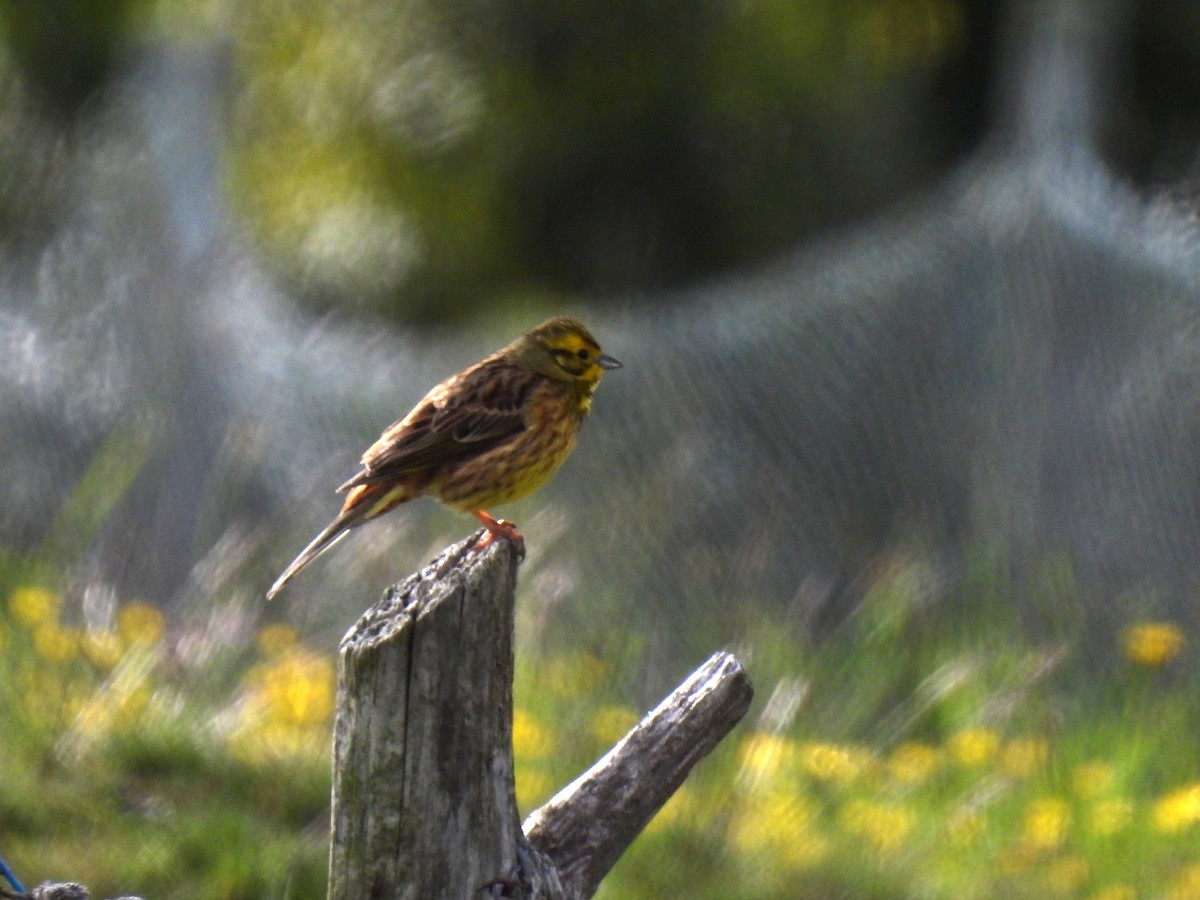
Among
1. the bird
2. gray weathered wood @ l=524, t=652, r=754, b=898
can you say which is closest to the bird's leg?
the bird

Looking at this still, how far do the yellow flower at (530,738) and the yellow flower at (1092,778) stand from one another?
135 cm

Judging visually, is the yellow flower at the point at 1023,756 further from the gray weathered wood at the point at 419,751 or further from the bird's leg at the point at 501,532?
the gray weathered wood at the point at 419,751

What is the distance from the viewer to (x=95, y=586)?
559cm

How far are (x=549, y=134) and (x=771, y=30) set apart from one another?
3.44 ft

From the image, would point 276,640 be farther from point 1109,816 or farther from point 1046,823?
point 1109,816

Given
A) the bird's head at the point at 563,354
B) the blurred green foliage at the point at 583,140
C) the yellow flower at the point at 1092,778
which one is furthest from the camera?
the blurred green foliage at the point at 583,140

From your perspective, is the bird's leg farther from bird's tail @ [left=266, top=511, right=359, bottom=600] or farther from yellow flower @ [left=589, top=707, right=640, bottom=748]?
yellow flower @ [left=589, top=707, right=640, bottom=748]

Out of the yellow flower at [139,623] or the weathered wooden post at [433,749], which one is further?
the yellow flower at [139,623]

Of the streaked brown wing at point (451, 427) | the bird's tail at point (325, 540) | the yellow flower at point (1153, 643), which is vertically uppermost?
the streaked brown wing at point (451, 427)

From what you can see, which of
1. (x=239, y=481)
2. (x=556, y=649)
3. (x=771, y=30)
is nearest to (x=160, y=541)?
(x=239, y=481)

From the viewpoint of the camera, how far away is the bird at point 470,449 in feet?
13.5

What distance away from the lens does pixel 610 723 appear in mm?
A: 4891

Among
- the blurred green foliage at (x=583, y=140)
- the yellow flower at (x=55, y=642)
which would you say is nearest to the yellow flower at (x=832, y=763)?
the yellow flower at (x=55, y=642)

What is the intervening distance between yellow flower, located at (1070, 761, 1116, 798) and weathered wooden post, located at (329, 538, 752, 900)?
269cm
